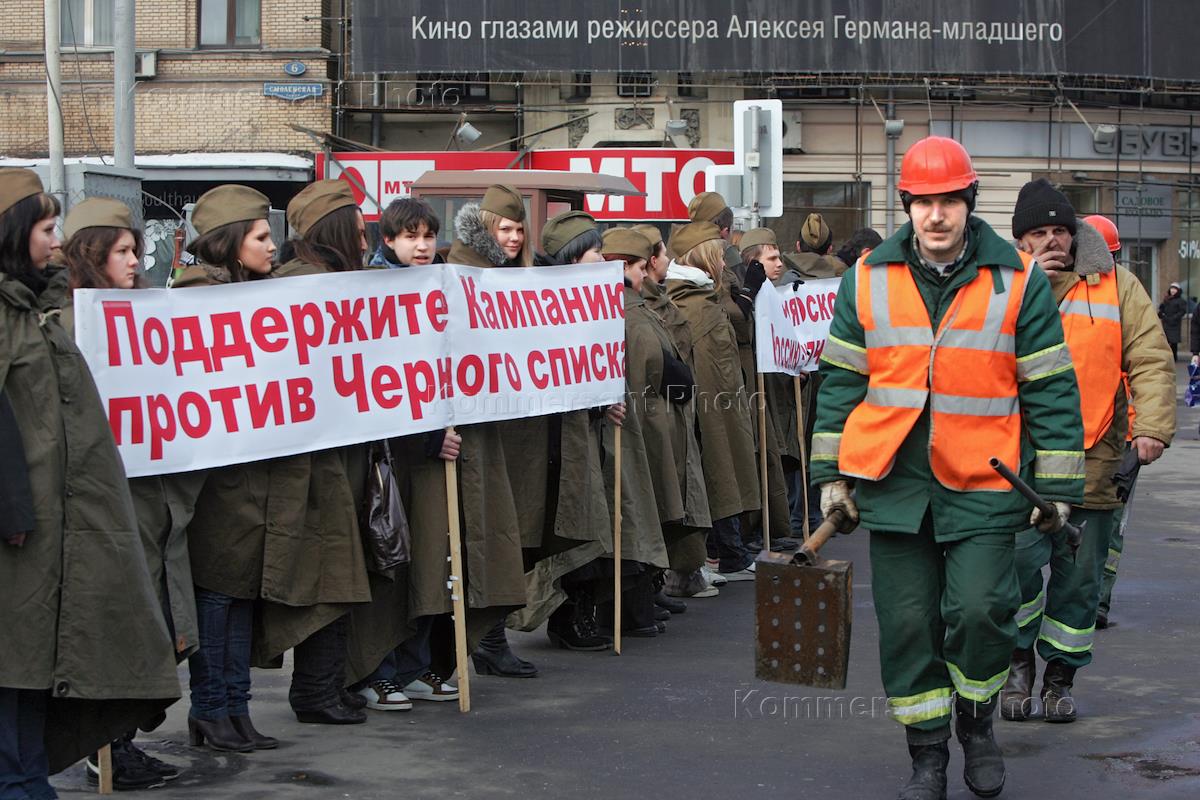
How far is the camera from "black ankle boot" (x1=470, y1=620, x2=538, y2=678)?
809 cm

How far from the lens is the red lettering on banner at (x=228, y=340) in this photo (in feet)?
21.1

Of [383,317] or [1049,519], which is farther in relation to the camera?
[383,317]

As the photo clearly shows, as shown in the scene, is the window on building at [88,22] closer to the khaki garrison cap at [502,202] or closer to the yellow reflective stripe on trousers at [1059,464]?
the khaki garrison cap at [502,202]

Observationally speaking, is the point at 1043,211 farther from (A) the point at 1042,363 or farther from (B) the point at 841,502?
(B) the point at 841,502

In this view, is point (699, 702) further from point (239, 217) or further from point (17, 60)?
point (17, 60)

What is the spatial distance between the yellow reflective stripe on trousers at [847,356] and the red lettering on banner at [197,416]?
2118 millimetres

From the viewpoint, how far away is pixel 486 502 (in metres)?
7.55

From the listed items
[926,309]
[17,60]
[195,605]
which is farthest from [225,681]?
[17,60]

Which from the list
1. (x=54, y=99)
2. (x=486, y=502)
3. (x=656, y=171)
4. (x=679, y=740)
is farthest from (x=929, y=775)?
(x=656, y=171)

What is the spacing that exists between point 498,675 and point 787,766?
6.66ft

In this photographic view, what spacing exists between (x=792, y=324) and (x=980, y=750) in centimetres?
654

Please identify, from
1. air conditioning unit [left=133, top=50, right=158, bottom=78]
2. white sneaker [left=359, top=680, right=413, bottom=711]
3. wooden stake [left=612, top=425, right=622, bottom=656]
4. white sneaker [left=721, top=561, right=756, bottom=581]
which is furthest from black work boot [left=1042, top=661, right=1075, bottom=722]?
air conditioning unit [left=133, top=50, right=158, bottom=78]

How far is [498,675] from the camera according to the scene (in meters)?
8.12

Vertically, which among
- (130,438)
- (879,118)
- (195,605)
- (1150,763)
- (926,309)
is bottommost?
(1150,763)
